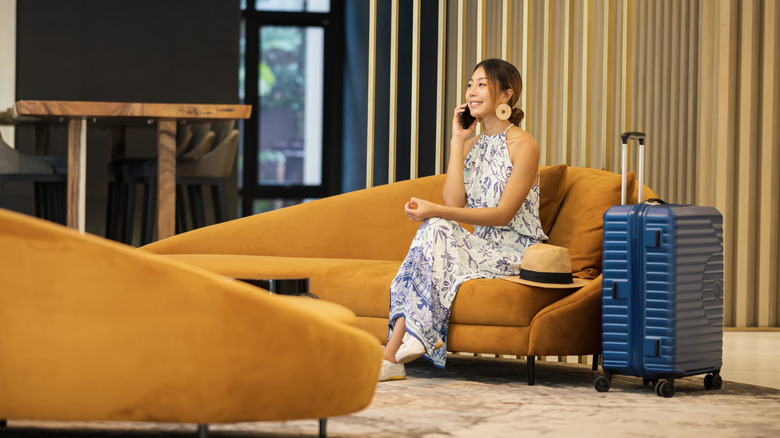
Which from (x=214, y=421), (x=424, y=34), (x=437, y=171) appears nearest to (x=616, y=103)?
(x=424, y=34)

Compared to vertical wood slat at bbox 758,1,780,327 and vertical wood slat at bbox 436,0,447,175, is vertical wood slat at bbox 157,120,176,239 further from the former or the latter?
vertical wood slat at bbox 758,1,780,327

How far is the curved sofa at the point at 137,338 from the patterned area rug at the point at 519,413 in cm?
45

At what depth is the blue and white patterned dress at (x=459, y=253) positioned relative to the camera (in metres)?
3.23

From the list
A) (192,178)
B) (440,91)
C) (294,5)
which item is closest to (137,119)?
(192,178)

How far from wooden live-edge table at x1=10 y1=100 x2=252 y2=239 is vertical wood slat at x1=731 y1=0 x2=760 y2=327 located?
9.63 feet

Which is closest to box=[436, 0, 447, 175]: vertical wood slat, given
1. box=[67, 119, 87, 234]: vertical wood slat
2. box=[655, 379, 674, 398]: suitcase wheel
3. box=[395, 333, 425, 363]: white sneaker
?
box=[395, 333, 425, 363]: white sneaker

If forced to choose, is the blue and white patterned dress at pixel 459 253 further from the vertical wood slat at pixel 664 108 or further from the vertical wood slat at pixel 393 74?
the vertical wood slat at pixel 664 108

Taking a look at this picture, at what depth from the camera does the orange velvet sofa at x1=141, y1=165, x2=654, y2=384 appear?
3.21m

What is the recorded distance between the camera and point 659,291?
302 centimetres

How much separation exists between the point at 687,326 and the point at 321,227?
5.39 ft

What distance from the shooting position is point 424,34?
4762mm

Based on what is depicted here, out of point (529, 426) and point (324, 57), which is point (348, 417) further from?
point (324, 57)

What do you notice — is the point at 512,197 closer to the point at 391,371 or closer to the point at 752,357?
the point at 391,371

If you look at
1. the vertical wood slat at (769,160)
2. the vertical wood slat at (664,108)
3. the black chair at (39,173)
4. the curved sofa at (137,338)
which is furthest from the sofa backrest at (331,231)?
the vertical wood slat at (664,108)
